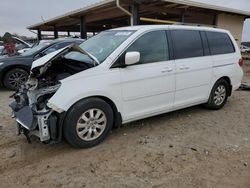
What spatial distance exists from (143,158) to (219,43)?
3.12 m

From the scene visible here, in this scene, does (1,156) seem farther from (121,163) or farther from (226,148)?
(226,148)

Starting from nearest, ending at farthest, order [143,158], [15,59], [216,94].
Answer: [143,158] < [216,94] < [15,59]

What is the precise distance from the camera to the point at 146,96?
3857 mm

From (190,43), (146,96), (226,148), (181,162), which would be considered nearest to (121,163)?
(181,162)

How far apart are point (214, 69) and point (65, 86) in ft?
10.1

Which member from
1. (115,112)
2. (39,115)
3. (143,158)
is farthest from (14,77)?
(143,158)

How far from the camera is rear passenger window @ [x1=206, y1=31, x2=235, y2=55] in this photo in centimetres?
484

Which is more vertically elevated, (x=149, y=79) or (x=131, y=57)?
(x=131, y=57)

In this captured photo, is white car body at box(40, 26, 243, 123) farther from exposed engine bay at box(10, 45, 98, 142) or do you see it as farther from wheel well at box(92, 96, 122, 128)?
exposed engine bay at box(10, 45, 98, 142)

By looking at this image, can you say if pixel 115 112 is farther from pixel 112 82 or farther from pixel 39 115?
pixel 39 115

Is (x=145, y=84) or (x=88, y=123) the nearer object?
(x=88, y=123)

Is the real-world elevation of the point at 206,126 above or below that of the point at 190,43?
below

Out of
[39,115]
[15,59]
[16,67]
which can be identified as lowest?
[39,115]

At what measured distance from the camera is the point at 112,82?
137 inches
